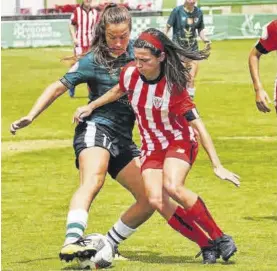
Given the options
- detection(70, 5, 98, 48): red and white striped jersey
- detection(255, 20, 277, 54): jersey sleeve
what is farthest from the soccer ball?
detection(70, 5, 98, 48): red and white striped jersey

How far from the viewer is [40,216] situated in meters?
12.5

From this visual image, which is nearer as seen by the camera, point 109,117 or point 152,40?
point 152,40

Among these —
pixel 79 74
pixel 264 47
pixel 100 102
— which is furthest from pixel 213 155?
pixel 264 47

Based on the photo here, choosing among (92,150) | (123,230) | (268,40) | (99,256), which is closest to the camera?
(99,256)

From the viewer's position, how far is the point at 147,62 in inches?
360

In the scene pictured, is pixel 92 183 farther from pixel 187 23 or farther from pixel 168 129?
pixel 187 23

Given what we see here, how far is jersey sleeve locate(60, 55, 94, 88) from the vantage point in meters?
9.75

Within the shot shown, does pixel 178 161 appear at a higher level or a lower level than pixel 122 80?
lower

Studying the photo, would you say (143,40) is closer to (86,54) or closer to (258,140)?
(86,54)

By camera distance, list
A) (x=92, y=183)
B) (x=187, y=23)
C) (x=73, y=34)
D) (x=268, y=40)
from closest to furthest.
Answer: (x=92, y=183), (x=268, y=40), (x=187, y=23), (x=73, y=34)

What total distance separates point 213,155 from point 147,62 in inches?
33.9

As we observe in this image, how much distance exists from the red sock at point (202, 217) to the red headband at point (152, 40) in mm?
1214

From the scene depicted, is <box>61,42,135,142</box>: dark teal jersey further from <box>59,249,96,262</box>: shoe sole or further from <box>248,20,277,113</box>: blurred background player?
<box>248,20,277,113</box>: blurred background player

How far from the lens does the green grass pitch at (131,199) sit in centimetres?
997
